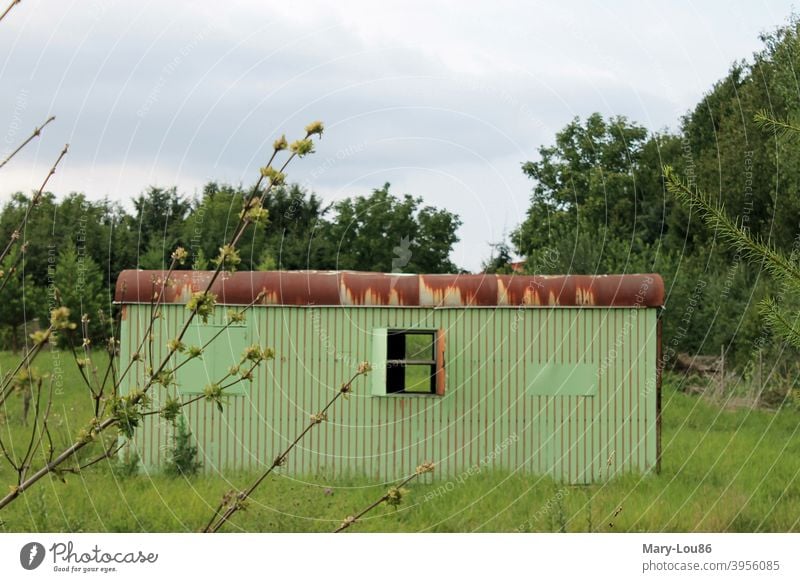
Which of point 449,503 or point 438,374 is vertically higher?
point 438,374

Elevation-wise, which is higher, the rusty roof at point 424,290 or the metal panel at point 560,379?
the rusty roof at point 424,290

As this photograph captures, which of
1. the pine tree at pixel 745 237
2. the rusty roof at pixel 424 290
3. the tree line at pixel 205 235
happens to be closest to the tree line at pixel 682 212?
the tree line at pixel 205 235

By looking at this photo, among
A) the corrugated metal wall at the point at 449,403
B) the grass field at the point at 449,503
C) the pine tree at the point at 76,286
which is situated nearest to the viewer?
the grass field at the point at 449,503

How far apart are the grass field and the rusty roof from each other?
204 centimetres

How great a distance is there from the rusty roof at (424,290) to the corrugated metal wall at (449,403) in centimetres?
13

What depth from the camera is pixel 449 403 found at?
10.4m

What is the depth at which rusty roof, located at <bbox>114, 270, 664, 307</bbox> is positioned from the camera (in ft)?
34.1

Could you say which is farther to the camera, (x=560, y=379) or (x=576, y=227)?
(x=576, y=227)

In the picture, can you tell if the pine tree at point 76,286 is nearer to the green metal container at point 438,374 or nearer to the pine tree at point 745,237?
the green metal container at point 438,374

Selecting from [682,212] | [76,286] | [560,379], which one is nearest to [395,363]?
[560,379]

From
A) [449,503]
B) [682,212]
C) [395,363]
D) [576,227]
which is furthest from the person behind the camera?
[682,212]

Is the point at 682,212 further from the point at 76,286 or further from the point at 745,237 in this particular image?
the point at 745,237

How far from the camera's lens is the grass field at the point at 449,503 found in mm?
8289

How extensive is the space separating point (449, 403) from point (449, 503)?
59.3 inches
